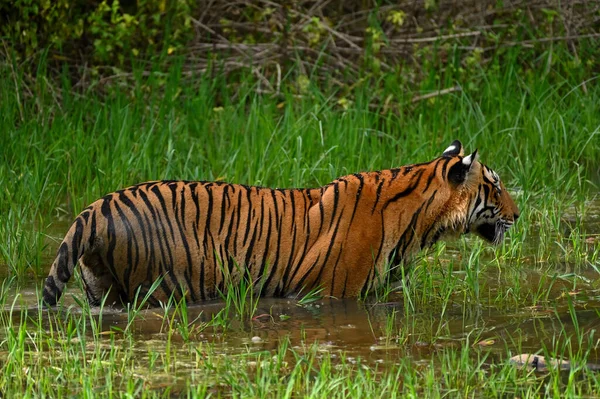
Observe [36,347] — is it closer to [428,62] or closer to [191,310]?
[191,310]

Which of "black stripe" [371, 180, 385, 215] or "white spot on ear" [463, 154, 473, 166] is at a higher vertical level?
"white spot on ear" [463, 154, 473, 166]

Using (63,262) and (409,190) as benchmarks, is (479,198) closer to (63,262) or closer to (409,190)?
(409,190)

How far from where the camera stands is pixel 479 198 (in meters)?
5.98

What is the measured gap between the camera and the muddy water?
4.88 meters

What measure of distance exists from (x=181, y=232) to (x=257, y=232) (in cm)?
39

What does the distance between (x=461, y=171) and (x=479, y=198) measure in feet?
0.65

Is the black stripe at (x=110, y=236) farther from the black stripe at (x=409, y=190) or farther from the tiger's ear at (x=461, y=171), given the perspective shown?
the tiger's ear at (x=461, y=171)

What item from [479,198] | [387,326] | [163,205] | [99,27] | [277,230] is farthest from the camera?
[99,27]

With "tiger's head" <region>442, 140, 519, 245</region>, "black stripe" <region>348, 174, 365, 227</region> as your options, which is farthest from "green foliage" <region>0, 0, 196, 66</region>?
"tiger's head" <region>442, 140, 519, 245</region>

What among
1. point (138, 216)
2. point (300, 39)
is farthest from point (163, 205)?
point (300, 39)

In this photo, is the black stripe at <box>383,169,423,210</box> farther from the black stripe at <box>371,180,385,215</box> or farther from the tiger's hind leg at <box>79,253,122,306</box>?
the tiger's hind leg at <box>79,253,122,306</box>

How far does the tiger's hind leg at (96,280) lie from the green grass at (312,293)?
11 centimetres

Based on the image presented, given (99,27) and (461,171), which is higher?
(99,27)

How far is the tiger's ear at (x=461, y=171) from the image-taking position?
5852 millimetres
